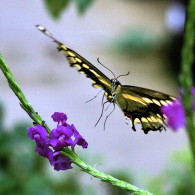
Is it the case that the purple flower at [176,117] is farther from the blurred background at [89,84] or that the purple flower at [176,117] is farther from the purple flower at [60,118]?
the blurred background at [89,84]

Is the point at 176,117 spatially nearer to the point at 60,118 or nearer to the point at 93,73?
the point at 60,118

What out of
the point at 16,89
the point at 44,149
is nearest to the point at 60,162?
the point at 44,149

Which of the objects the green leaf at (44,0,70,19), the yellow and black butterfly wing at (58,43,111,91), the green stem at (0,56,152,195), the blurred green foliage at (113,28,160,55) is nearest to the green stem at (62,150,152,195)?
the green stem at (0,56,152,195)

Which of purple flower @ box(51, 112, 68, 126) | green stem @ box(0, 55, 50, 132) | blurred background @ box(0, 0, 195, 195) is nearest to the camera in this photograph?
green stem @ box(0, 55, 50, 132)

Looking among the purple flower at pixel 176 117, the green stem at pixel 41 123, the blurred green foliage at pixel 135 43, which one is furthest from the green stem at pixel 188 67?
the blurred green foliage at pixel 135 43

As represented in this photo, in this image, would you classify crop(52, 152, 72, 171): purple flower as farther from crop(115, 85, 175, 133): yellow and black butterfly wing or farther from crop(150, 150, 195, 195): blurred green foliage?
crop(150, 150, 195, 195): blurred green foliage

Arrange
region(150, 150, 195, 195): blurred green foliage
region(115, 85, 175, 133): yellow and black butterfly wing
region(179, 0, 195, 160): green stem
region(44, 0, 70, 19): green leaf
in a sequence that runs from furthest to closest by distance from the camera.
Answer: region(150, 150, 195, 195): blurred green foliage, region(44, 0, 70, 19): green leaf, region(115, 85, 175, 133): yellow and black butterfly wing, region(179, 0, 195, 160): green stem

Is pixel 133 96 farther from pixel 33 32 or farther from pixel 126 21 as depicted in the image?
pixel 126 21
